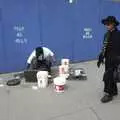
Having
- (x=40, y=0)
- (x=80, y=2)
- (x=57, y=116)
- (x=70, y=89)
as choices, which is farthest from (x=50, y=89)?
(x=80, y=2)

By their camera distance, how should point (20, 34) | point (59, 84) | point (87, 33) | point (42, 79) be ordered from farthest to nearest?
point (87, 33) < point (20, 34) < point (42, 79) < point (59, 84)

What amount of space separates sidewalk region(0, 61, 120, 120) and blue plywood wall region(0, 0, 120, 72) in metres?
1.14

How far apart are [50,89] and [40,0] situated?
2.08 metres

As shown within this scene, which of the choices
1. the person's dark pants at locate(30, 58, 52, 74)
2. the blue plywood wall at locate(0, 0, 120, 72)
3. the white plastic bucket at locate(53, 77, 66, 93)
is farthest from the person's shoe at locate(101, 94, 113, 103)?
the blue plywood wall at locate(0, 0, 120, 72)

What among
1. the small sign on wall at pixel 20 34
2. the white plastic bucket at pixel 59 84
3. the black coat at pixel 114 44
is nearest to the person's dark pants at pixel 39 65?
the small sign on wall at pixel 20 34

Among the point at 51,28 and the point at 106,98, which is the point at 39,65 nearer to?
the point at 51,28

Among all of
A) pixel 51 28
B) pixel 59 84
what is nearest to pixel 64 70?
pixel 59 84

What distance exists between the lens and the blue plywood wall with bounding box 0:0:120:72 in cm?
528

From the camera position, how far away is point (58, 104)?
3.71 metres

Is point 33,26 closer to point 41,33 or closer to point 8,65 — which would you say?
point 41,33

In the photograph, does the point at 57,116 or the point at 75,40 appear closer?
the point at 57,116

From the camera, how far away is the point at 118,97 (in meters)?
3.95

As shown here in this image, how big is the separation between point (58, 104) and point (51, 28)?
8.01 feet

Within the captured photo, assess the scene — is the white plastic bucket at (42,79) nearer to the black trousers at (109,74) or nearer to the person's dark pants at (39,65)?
the person's dark pants at (39,65)
